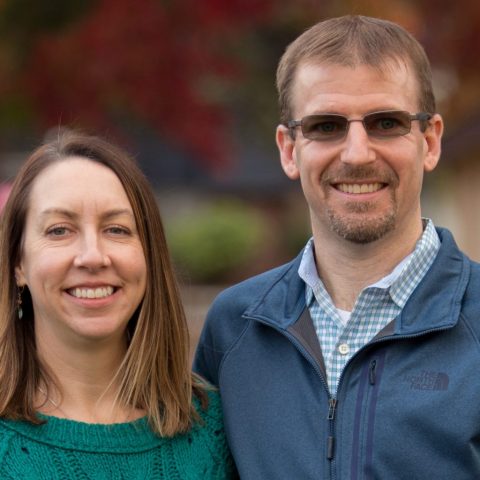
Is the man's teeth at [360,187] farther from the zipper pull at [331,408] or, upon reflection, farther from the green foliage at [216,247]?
the green foliage at [216,247]

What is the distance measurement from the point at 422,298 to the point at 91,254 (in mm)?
1134

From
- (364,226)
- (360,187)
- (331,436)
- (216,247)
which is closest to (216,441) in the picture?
(331,436)

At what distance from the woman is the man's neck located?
0.61m

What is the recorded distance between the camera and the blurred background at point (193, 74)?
1071 centimetres

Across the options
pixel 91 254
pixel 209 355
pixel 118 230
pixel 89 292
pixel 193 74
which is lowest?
pixel 209 355

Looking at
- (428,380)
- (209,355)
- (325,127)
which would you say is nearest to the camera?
(428,380)

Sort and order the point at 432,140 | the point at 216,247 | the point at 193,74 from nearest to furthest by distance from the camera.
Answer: the point at 432,140 → the point at 193,74 → the point at 216,247

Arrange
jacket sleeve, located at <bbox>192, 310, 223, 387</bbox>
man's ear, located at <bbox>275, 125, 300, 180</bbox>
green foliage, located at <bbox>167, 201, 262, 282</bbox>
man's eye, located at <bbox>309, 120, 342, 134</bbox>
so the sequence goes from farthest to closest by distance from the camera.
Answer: green foliage, located at <bbox>167, 201, 262, 282</bbox>, jacket sleeve, located at <bbox>192, 310, 223, 387</bbox>, man's ear, located at <bbox>275, 125, 300, 180</bbox>, man's eye, located at <bbox>309, 120, 342, 134</bbox>

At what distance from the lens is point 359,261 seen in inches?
146

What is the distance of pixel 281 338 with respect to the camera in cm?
376

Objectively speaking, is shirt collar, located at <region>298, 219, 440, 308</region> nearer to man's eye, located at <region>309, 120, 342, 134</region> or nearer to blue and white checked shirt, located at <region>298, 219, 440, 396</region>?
blue and white checked shirt, located at <region>298, 219, 440, 396</region>

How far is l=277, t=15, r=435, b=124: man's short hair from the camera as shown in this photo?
12.0ft

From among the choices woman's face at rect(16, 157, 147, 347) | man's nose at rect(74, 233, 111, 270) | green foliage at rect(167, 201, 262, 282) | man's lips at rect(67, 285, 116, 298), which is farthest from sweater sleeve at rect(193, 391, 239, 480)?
green foliage at rect(167, 201, 262, 282)

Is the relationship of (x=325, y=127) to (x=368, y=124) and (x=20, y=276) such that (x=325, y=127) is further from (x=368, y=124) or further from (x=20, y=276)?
(x=20, y=276)
